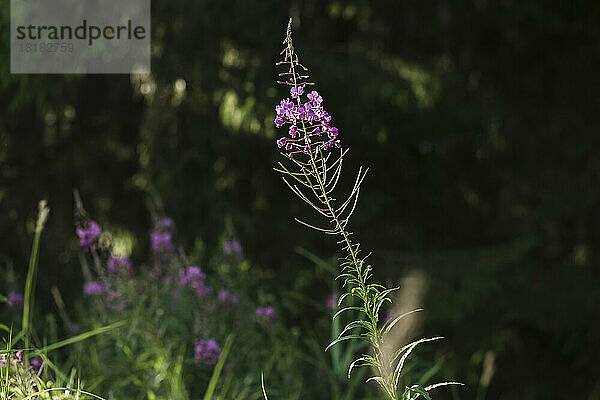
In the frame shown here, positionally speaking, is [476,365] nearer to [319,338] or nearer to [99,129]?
[319,338]

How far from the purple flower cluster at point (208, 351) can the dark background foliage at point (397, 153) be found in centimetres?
129

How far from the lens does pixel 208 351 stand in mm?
2676

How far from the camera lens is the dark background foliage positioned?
13.2ft

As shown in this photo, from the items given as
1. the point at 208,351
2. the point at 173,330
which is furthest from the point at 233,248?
the point at 208,351

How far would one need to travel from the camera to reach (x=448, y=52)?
15.1 ft

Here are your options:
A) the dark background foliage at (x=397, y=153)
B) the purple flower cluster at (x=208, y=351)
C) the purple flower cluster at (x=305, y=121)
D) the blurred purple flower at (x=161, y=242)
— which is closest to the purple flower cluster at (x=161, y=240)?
the blurred purple flower at (x=161, y=242)

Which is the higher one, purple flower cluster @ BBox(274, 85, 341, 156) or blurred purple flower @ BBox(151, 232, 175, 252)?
purple flower cluster @ BBox(274, 85, 341, 156)

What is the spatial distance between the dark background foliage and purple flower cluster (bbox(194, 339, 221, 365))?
1.29 metres

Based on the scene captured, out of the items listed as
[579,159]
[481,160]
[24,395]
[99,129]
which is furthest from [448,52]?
[24,395]

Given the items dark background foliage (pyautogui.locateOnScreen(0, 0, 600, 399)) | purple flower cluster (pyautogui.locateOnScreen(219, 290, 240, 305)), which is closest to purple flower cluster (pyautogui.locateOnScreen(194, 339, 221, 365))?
purple flower cluster (pyautogui.locateOnScreen(219, 290, 240, 305))

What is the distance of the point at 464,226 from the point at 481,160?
0.42 meters

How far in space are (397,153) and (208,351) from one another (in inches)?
75.1

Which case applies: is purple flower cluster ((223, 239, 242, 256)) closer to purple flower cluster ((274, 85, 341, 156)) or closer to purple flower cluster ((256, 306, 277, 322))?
purple flower cluster ((256, 306, 277, 322))

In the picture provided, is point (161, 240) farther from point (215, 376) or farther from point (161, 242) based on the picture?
point (215, 376)
